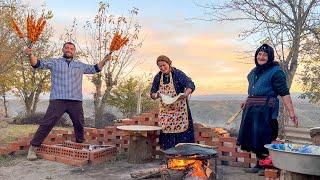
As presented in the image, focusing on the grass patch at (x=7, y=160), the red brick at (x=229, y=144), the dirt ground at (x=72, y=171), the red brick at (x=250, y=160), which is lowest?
the dirt ground at (x=72, y=171)

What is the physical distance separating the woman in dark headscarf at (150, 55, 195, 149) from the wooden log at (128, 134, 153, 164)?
0.48 meters

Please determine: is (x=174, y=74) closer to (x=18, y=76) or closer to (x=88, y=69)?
(x=88, y=69)

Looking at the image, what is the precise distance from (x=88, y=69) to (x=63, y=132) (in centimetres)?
159

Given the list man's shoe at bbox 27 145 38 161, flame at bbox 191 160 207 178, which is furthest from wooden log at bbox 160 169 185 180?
man's shoe at bbox 27 145 38 161

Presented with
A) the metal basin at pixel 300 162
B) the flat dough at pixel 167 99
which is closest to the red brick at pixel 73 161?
the flat dough at pixel 167 99

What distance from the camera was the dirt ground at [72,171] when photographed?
5.69 m

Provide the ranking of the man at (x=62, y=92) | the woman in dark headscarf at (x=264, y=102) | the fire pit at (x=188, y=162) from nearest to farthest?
the fire pit at (x=188, y=162), the woman in dark headscarf at (x=264, y=102), the man at (x=62, y=92)

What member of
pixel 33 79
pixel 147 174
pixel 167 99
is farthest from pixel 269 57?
pixel 33 79

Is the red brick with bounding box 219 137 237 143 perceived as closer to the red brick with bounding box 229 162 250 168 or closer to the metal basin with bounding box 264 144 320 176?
the red brick with bounding box 229 162 250 168

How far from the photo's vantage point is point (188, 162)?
16.1ft

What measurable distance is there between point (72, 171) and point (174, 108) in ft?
6.13

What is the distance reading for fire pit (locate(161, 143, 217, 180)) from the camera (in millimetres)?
4699

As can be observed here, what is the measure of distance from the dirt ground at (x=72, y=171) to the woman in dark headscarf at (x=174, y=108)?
64 cm

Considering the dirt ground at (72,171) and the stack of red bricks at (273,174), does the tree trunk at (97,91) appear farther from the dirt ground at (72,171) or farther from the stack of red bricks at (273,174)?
the stack of red bricks at (273,174)
